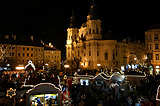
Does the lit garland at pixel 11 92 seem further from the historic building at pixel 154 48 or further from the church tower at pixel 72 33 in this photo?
the church tower at pixel 72 33

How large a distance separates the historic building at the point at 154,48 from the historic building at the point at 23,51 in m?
35.5

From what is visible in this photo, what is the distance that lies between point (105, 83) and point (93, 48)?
2763 centimetres

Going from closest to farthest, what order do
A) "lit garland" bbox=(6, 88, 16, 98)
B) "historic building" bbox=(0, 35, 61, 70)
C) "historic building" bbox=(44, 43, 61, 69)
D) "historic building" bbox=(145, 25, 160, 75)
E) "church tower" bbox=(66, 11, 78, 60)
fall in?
Answer: "lit garland" bbox=(6, 88, 16, 98), "historic building" bbox=(145, 25, 160, 75), "historic building" bbox=(0, 35, 61, 70), "church tower" bbox=(66, 11, 78, 60), "historic building" bbox=(44, 43, 61, 69)

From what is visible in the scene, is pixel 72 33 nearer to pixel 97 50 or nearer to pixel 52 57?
pixel 52 57

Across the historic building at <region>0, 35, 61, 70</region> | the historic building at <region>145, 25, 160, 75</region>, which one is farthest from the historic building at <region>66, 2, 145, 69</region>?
the historic building at <region>0, 35, 61, 70</region>

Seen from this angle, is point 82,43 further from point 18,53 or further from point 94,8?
point 18,53

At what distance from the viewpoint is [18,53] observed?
53750 millimetres

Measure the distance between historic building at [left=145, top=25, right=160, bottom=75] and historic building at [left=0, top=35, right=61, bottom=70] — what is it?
35465 mm

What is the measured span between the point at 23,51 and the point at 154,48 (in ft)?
139

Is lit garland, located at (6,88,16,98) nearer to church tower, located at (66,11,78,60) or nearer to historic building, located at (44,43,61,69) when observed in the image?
church tower, located at (66,11,78,60)

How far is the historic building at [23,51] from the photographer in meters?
50.5

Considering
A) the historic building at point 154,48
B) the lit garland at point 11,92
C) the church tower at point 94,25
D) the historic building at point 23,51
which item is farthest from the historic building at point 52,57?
the lit garland at point 11,92

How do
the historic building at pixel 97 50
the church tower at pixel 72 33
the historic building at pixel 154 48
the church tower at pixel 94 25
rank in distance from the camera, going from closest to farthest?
the historic building at pixel 154 48, the historic building at pixel 97 50, the church tower at pixel 94 25, the church tower at pixel 72 33

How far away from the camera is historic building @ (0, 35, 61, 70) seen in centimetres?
5047
